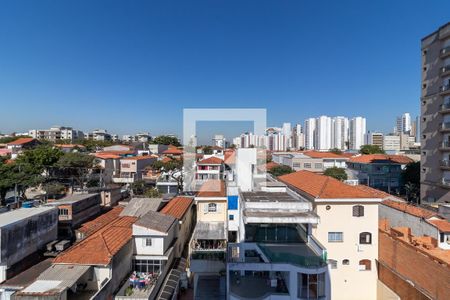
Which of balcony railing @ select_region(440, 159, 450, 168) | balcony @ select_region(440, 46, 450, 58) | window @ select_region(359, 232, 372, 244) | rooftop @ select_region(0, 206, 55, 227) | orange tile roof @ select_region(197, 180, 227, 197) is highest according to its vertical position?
balcony @ select_region(440, 46, 450, 58)

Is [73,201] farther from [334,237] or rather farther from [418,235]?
[418,235]

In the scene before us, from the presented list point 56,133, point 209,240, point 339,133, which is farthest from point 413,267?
point 56,133

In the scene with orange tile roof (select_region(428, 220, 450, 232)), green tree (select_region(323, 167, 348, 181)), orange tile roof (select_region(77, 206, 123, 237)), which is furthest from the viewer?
green tree (select_region(323, 167, 348, 181))

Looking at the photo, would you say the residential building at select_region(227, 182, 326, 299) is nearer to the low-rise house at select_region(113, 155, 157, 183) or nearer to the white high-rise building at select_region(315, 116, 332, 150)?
the low-rise house at select_region(113, 155, 157, 183)

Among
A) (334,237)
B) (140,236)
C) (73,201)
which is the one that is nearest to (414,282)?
(334,237)

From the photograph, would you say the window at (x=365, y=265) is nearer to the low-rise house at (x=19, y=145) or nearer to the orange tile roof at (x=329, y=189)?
the orange tile roof at (x=329, y=189)

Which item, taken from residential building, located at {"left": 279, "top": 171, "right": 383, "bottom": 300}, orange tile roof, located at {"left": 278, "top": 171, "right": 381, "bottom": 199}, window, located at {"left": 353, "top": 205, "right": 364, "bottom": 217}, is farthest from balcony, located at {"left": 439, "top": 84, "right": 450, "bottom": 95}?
window, located at {"left": 353, "top": 205, "right": 364, "bottom": 217}
